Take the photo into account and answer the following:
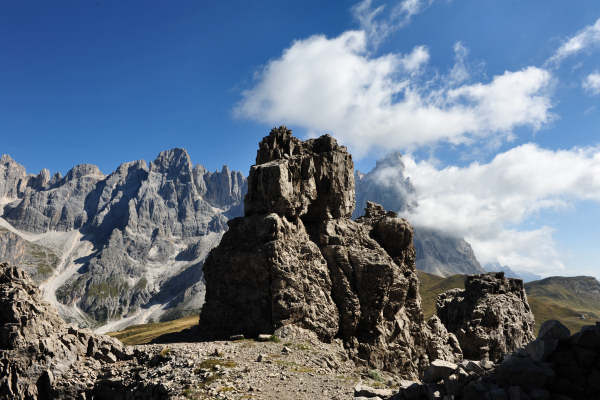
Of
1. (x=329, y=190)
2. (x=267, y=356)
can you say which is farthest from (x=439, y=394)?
(x=329, y=190)

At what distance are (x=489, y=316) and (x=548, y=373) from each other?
5953 centimetres

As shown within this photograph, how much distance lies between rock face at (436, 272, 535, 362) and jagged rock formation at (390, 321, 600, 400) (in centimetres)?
5217

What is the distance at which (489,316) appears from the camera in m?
68.2

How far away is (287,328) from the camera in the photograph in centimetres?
3825

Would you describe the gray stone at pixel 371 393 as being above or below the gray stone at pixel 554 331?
below

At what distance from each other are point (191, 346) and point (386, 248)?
99.4ft

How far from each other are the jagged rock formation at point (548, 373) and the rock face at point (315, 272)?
23.8m

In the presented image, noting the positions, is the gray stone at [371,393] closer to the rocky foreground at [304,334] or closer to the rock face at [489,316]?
the rocky foreground at [304,334]

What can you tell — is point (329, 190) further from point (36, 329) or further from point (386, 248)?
point (36, 329)

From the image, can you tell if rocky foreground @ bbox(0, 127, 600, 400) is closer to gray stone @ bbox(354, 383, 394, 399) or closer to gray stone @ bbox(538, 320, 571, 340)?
gray stone @ bbox(538, 320, 571, 340)

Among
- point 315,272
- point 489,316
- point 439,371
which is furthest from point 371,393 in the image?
point 489,316

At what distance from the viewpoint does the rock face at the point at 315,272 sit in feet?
135

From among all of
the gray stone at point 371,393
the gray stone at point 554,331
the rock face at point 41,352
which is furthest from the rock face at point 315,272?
the gray stone at point 554,331

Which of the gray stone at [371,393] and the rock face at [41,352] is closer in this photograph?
the gray stone at [371,393]
